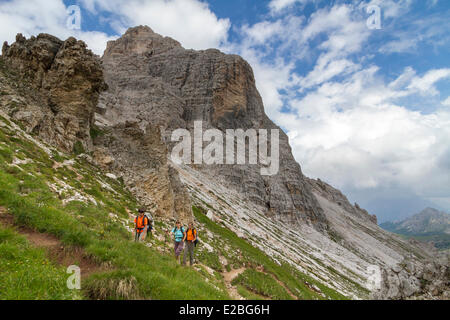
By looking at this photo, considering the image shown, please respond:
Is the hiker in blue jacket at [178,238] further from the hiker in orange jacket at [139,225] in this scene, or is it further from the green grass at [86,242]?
the green grass at [86,242]

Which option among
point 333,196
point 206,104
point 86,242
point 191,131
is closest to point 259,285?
point 86,242

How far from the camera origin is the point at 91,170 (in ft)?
A: 56.9

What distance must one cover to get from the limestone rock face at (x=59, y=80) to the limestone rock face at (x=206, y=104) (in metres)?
53.4

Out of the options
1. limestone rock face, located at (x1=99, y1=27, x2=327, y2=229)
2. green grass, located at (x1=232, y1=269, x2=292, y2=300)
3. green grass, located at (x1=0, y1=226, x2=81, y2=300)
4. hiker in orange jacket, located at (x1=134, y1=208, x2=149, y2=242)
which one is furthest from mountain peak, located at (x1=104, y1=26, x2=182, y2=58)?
green grass, located at (x1=0, y1=226, x2=81, y2=300)

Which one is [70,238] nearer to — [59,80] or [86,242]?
[86,242]

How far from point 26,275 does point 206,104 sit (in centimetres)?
10919

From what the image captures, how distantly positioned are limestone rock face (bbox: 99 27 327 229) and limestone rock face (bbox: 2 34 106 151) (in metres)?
53.4

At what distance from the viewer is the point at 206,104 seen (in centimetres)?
10969

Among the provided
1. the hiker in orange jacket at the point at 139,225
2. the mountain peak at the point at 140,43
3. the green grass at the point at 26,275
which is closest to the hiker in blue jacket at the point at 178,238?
the hiker in orange jacket at the point at 139,225

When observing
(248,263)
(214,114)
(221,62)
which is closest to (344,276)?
(248,263)

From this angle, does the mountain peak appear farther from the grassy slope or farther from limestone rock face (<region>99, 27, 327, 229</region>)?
the grassy slope

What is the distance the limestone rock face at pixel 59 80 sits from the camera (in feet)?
61.0
